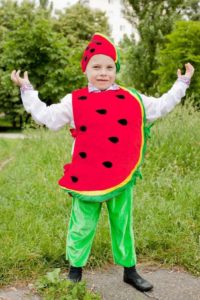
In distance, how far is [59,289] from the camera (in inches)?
121

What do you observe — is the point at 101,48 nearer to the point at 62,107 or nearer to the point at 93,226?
the point at 62,107

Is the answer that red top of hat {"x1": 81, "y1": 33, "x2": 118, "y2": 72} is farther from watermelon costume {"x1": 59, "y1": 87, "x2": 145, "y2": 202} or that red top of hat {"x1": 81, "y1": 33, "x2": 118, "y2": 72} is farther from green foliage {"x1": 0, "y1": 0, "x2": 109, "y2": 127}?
green foliage {"x1": 0, "y1": 0, "x2": 109, "y2": 127}

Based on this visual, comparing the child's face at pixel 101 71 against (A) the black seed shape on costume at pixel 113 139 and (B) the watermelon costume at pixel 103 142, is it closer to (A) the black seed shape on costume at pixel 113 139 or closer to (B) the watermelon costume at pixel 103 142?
(B) the watermelon costume at pixel 103 142

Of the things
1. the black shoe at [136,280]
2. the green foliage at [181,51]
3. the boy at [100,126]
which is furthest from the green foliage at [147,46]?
the boy at [100,126]

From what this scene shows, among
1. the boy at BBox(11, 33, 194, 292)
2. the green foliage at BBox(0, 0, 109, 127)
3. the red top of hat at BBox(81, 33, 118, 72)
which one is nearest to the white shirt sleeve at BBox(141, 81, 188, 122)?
the boy at BBox(11, 33, 194, 292)

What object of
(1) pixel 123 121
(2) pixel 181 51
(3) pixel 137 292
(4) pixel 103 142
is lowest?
(3) pixel 137 292

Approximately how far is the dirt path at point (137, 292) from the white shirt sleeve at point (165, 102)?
1.12 m

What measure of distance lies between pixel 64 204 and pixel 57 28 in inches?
915

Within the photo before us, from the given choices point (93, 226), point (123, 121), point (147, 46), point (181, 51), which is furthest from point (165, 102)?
point (147, 46)

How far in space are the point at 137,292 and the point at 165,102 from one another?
48.1 inches

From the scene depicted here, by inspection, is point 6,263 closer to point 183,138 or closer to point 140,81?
point 183,138

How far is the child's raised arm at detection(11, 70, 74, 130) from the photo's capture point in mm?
2961

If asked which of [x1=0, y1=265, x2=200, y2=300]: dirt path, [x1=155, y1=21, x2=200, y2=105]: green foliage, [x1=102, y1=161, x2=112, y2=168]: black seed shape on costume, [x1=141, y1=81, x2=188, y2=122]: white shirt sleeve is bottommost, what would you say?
[x1=0, y1=265, x2=200, y2=300]: dirt path

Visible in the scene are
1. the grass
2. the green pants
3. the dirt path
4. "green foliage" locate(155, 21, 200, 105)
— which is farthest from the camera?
"green foliage" locate(155, 21, 200, 105)
